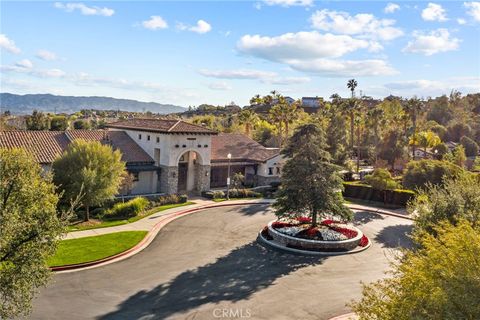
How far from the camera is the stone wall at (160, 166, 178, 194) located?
43.4 metres

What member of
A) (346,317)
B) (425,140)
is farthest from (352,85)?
(346,317)

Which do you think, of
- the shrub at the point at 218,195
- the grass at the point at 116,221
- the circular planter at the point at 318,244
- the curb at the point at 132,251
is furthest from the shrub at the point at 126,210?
the circular planter at the point at 318,244

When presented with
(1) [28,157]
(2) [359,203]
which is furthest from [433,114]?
(1) [28,157]

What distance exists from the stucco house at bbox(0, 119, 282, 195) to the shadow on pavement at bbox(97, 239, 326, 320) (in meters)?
19.9

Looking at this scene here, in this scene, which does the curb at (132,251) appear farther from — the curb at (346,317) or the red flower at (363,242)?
the red flower at (363,242)

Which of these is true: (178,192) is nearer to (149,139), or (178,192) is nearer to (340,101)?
(149,139)

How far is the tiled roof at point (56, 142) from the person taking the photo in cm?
3803

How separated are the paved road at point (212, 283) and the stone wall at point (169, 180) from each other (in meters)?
13.9

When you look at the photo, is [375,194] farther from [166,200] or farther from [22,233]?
[22,233]

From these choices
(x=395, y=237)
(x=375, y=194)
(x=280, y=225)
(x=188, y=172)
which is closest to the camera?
(x=280, y=225)

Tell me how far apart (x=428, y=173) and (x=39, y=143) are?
38.3 m

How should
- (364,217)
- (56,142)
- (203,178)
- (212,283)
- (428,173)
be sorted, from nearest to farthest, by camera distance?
1. (212,283)
2. (364,217)
3. (428,173)
4. (56,142)
5. (203,178)

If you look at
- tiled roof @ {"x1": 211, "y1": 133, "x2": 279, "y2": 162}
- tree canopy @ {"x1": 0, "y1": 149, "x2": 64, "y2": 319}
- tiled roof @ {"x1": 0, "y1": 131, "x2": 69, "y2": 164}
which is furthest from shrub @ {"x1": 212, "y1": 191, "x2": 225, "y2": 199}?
tree canopy @ {"x1": 0, "y1": 149, "x2": 64, "y2": 319}

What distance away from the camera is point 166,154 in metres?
43.6
